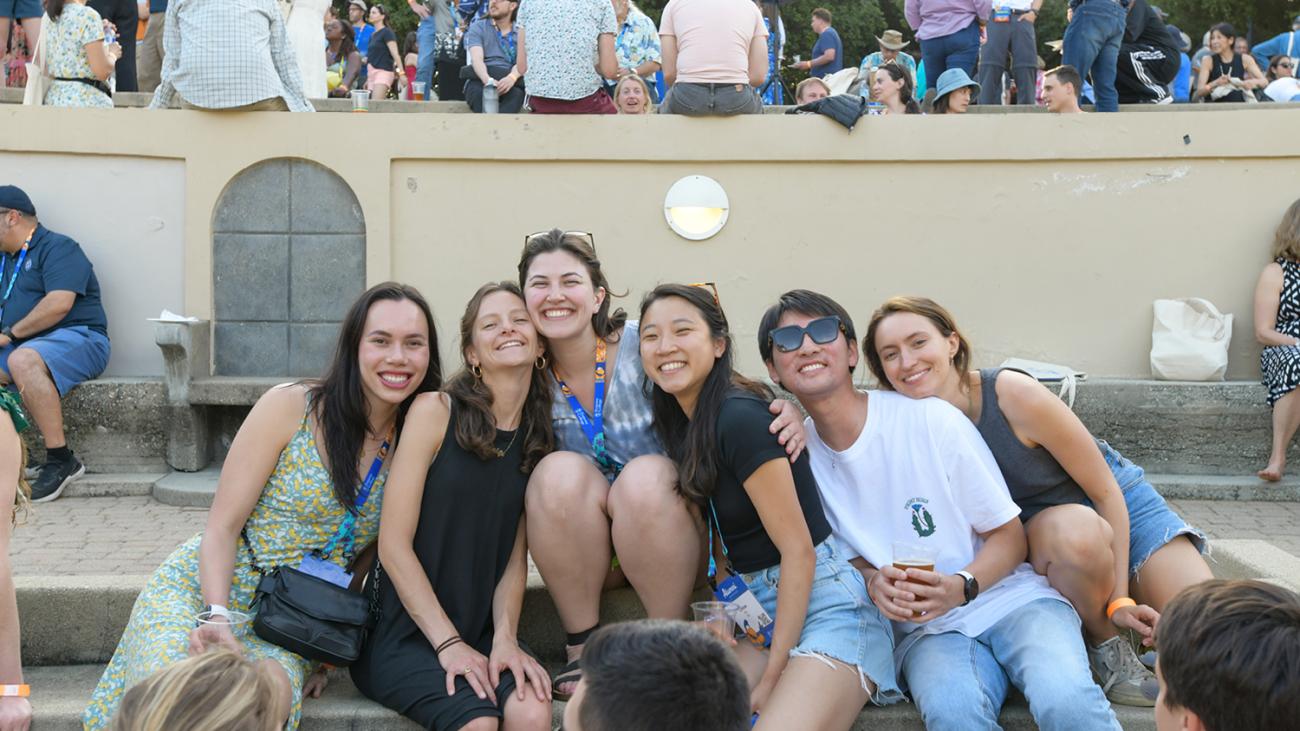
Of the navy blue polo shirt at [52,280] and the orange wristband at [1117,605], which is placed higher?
the navy blue polo shirt at [52,280]

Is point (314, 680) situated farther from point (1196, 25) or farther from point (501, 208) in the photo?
point (1196, 25)

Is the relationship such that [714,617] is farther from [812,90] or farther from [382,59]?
[382,59]

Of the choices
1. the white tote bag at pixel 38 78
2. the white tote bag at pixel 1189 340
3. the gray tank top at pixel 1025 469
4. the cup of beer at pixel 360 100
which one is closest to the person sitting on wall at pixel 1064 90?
the white tote bag at pixel 1189 340

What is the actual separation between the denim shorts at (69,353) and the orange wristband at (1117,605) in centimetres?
623

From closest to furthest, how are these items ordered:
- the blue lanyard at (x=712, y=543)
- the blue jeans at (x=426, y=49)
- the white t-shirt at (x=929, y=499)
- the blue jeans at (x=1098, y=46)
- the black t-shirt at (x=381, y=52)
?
the white t-shirt at (x=929, y=499)
the blue lanyard at (x=712, y=543)
the blue jeans at (x=1098, y=46)
the blue jeans at (x=426, y=49)
the black t-shirt at (x=381, y=52)

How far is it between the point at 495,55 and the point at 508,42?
0.15m

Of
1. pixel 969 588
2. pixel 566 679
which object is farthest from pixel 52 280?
pixel 969 588

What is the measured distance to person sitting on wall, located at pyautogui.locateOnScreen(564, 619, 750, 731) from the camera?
7.36 feet

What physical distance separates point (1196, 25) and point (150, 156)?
2409 cm

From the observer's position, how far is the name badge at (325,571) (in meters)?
3.76

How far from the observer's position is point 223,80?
8188 mm

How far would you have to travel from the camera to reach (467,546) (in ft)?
12.5

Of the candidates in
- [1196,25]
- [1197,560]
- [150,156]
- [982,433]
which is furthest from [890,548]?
[1196,25]

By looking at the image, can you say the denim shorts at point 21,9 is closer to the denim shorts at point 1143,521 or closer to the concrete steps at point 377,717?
the concrete steps at point 377,717
